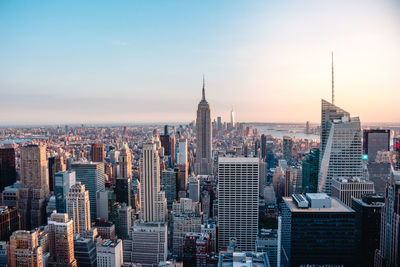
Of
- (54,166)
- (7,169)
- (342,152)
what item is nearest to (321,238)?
(342,152)

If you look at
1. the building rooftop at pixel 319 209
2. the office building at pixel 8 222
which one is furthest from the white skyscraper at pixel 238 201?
the office building at pixel 8 222

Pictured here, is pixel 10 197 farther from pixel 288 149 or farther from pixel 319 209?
pixel 288 149

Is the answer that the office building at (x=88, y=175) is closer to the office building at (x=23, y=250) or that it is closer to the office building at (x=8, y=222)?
the office building at (x=8, y=222)

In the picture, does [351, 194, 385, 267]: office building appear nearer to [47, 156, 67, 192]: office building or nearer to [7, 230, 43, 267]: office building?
[7, 230, 43, 267]: office building

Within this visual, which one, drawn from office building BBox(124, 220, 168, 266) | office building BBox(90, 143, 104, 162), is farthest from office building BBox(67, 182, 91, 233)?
office building BBox(90, 143, 104, 162)

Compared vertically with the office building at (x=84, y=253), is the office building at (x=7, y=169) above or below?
above

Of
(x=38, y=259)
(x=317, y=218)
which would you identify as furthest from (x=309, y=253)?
(x=38, y=259)
